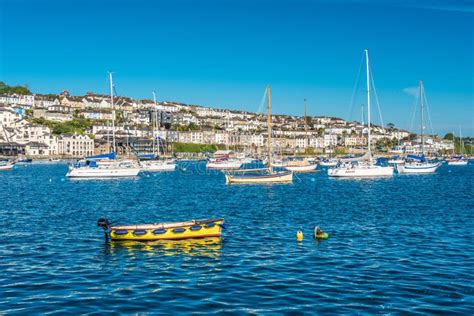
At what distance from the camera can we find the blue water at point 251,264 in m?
15.9

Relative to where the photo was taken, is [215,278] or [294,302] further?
[215,278]

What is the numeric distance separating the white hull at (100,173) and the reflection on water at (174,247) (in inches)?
2218

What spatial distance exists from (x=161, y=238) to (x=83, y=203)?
70.2ft

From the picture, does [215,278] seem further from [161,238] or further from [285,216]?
[285,216]

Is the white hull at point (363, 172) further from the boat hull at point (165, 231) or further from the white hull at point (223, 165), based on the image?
the boat hull at point (165, 231)

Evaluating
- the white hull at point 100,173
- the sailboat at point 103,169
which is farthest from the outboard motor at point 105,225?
the white hull at point 100,173

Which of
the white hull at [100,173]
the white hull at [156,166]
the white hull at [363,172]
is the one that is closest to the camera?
the white hull at [363,172]

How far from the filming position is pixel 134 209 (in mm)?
40062

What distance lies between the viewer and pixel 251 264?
67.8ft

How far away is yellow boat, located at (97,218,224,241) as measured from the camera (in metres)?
24.9

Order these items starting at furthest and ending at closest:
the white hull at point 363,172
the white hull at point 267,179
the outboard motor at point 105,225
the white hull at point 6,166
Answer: the white hull at point 6,166 < the white hull at point 363,172 < the white hull at point 267,179 < the outboard motor at point 105,225

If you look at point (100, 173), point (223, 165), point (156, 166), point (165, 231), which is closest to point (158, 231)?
point (165, 231)

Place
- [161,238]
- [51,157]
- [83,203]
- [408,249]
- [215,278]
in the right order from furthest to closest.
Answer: [51,157] → [83,203] → [161,238] → [408,249] → [215,278]

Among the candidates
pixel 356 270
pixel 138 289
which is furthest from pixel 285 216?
pixel 138 289
